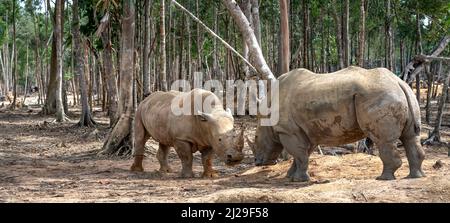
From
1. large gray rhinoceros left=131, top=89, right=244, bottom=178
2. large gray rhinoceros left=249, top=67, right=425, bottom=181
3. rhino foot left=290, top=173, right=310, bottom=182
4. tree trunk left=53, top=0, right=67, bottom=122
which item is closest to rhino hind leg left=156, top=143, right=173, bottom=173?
large gray rhinoceros left=131, top=89, right=244, bottom=178

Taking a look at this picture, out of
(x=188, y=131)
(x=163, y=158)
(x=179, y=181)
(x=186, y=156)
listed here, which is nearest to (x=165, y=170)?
(x=163, y=158)

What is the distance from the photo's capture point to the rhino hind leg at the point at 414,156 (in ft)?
31.7

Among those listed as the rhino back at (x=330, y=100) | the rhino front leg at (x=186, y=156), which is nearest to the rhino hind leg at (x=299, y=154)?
the rhino back at (x=330, y=100)

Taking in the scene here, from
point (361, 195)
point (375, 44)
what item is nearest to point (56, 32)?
point (361, 195)

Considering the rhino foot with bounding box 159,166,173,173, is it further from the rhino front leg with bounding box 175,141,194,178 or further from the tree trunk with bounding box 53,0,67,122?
the tree trunk with bounding box 53,0,67,122

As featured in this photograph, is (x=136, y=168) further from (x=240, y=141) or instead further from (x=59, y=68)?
(x=59, y=68)

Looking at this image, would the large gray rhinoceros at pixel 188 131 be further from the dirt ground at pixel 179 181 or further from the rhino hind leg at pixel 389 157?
the rhino hind leg at pixel 389 157

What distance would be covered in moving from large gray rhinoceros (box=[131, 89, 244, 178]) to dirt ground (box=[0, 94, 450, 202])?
45cm

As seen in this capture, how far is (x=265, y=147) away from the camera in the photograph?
11.7m

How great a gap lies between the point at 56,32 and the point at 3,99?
32.9 m

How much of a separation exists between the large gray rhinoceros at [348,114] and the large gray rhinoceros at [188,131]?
105cm

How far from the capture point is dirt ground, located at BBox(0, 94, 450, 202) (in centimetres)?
771

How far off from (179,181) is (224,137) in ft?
4.10
